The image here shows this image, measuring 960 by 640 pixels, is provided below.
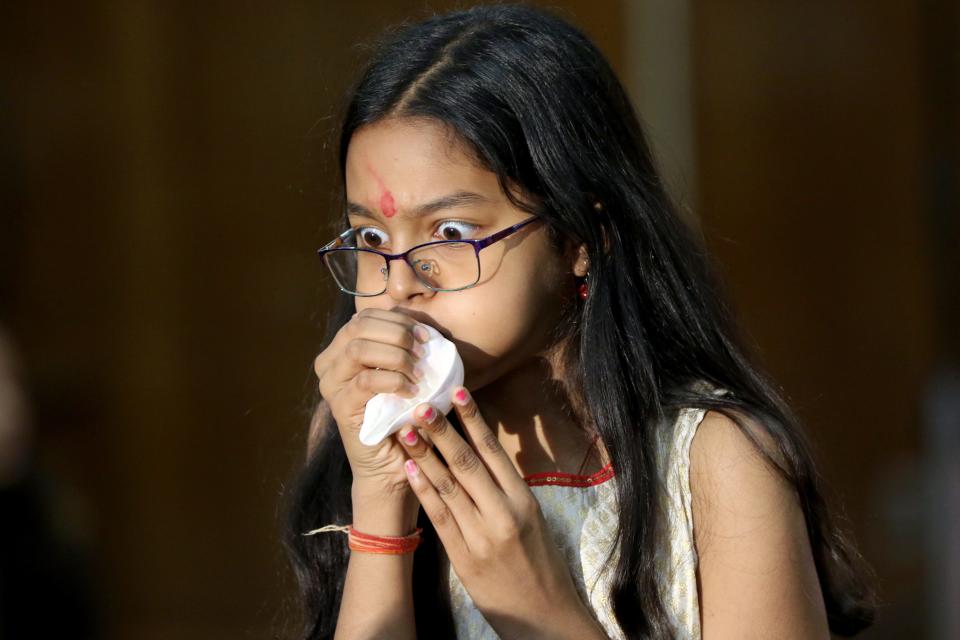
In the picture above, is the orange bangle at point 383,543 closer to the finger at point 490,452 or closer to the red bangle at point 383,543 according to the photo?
the red bangle at point 383,543

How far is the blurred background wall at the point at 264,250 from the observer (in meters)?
5.04

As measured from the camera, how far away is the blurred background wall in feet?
16.5

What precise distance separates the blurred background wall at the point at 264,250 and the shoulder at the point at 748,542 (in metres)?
2.99

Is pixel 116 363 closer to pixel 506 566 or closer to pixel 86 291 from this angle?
pixel 86 291

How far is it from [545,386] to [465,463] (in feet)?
1.23

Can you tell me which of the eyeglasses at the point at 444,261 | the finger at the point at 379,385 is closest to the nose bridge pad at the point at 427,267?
the eyeglasses at the point at 444,261

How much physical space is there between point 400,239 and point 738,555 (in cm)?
79

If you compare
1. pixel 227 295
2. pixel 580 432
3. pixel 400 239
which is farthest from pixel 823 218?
pixel 400 239

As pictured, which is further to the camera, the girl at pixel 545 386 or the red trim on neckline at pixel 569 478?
the red trim on neckline at pixel 569 478

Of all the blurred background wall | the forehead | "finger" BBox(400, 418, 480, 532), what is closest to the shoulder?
"finger" BBox(400, 418, 480, 532)

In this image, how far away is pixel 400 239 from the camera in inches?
82.7

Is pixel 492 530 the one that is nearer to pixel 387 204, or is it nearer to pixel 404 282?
pixel 404 282

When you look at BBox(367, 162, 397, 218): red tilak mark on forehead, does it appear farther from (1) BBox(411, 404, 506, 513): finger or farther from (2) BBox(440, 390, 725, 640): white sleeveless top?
(2) BBox(440, 390, 725, 640): white sleeveless top

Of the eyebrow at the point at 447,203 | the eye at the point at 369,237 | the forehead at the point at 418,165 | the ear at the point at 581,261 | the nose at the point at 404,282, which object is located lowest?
the ear at the point at 581,261
